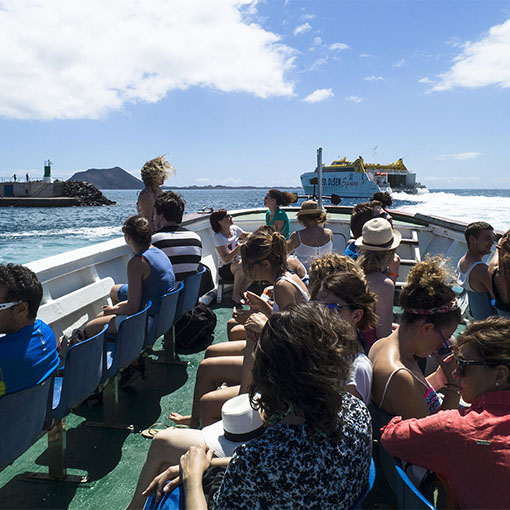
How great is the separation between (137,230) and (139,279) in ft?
1.10

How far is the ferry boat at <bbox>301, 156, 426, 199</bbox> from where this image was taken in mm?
49125

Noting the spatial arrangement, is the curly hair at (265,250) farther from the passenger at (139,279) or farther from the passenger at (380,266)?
the passenger at (139,279)

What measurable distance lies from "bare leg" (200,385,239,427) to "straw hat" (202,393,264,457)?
1.89 feet

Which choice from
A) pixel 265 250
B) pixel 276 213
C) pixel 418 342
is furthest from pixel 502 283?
pixel 276 213

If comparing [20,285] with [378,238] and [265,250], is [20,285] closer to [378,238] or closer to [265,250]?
[265,250]

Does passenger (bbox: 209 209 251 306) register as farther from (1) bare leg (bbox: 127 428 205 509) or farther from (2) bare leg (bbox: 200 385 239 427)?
(1) bare leg (bbox: 127 428 205 509)

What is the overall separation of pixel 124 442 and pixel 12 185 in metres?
81.4

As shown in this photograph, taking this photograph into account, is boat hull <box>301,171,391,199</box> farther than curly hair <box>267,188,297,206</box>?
Yes

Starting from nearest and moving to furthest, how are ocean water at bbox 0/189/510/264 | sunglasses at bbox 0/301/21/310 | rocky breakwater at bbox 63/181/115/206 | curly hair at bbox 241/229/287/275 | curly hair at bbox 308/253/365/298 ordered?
sunglasses at bbox 0/301/21/310
curly hair at bbox 308/253/365/298
curly hair at bbox 241/229/287/275
ocean water at bbox 0/189/510/264
rocky breakwater at bbox 63/181/115/206

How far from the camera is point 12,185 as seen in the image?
73.5m

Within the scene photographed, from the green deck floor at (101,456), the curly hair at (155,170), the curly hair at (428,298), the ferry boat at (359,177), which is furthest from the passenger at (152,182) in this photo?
the ferry boat at (359,177)

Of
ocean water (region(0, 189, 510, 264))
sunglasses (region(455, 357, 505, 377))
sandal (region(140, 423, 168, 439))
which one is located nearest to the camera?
sunglasses (region(455, 357, 505, 377))

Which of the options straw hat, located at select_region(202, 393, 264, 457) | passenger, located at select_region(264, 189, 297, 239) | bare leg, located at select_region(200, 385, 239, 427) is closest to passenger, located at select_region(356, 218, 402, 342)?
bare leg, located at select_region(200, 385, 239, 427)

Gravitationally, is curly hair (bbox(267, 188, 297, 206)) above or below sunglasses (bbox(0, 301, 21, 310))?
above
